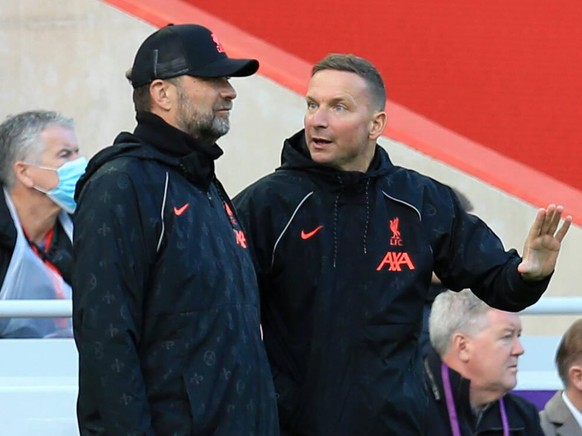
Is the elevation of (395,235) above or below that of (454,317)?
above

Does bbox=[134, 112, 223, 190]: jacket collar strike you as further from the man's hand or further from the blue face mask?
the blue face mask

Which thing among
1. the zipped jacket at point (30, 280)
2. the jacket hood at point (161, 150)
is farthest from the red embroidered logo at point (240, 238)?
the zipped jacket at point (30, 280)

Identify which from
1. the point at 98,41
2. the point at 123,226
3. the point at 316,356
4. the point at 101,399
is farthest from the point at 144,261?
the point at 98,41

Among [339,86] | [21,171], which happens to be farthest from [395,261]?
[21,171]

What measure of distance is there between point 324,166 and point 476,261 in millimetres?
530

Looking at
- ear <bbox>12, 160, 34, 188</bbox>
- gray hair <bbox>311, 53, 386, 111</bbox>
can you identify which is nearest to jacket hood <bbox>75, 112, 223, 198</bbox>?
gray hair <bbox>311, 53, 386, 111</bbox>

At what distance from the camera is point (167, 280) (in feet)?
10.2

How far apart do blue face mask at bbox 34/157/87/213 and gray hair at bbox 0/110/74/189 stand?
86 mm

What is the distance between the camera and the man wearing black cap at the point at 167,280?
9.81 feet

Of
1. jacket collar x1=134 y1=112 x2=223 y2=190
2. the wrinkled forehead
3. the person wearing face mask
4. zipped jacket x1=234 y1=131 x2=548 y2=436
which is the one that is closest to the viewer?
jacket collar x1=134 y1=112 x2=223 y2=190

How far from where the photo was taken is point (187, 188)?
3234mm

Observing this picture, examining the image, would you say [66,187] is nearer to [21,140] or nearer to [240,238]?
[21,140]

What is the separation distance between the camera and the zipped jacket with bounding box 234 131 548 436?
12.2ft

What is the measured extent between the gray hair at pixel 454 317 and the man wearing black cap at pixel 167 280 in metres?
1.36
